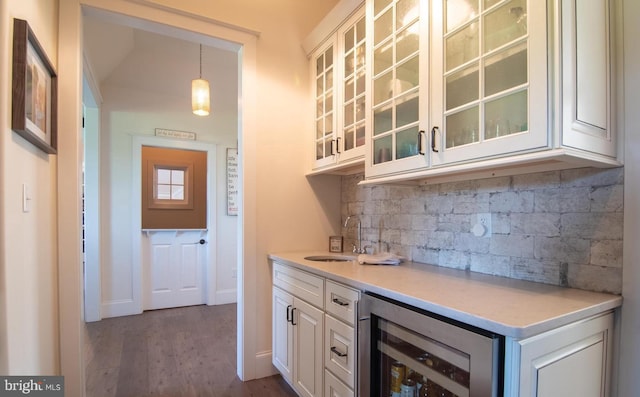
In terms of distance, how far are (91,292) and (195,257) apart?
3.76 ft

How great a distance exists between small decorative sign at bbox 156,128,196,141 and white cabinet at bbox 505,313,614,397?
414 cm

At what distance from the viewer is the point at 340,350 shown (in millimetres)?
1633

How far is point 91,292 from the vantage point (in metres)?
3.64

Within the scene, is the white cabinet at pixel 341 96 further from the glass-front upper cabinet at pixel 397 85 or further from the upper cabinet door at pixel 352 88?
the glass-front upper cabinet at pixel 397 85

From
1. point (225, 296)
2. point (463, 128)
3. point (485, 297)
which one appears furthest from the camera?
point (225, 296)

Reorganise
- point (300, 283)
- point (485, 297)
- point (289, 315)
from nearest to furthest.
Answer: point (485, 297) < point (300, 283) < point (289, 315)

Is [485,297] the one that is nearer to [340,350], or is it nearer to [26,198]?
[340,350]

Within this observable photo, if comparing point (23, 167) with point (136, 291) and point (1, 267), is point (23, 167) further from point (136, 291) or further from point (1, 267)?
point (136, 291)

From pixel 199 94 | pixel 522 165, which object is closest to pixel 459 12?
pixel 522 165

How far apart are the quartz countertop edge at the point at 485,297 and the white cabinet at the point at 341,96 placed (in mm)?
827

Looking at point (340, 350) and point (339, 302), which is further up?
point (339, 302)

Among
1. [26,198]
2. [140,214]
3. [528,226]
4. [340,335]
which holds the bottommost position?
[340,335]

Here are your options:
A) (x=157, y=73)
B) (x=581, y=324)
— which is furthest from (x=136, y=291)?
(x=581, y=324)

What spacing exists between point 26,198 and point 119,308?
2982 mm
